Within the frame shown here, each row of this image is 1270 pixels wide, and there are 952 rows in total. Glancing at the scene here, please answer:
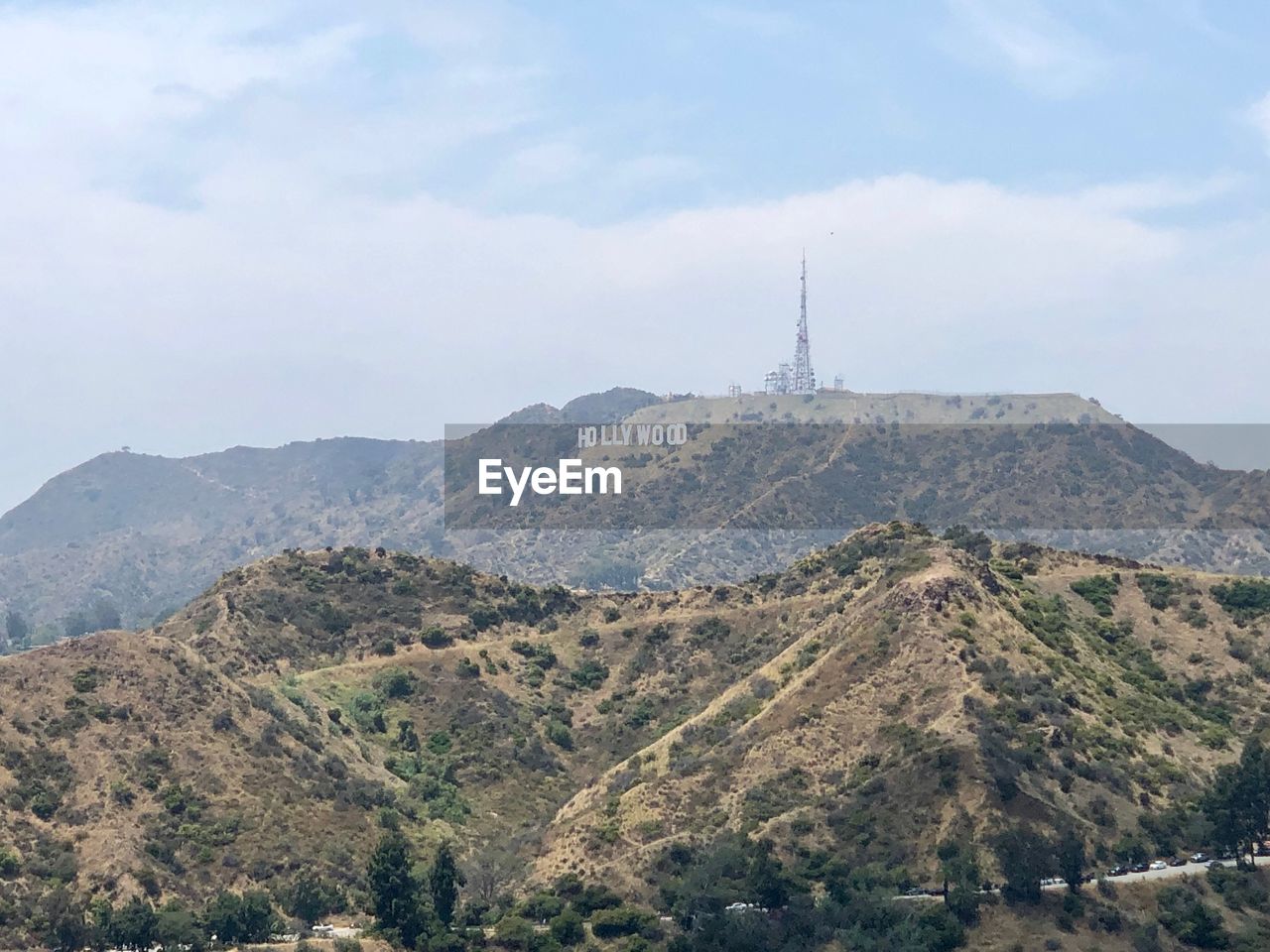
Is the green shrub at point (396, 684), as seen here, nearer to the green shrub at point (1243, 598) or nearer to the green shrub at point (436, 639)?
the green shrub at point (436, 639)

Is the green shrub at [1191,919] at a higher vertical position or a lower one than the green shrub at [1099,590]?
lower

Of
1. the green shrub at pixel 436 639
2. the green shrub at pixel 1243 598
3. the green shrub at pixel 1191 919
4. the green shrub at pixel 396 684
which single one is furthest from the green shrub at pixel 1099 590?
the green shrub at pixel 396 684

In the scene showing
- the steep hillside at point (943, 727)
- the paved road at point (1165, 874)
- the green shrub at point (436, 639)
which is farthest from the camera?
the green shrub at point (436, 639)

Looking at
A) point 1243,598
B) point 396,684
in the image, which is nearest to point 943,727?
point 1243,598

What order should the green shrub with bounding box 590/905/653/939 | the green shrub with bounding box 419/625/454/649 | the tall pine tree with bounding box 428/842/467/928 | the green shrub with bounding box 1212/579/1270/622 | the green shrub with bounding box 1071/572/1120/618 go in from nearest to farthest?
the green shrub with bounding box 590/905/653/939
the tall pine tree with bounding box 428/842/467/928
the green shrub with bounding box 1212/579/1270/622
the green shrub with bounding box 1071/572/1120/618
the green shrub with bounding box 419/625/454/649

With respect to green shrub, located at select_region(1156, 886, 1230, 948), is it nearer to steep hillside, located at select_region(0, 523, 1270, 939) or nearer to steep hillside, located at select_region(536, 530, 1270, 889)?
steep hillside, located at select_region(0, 523, 1270, 939)

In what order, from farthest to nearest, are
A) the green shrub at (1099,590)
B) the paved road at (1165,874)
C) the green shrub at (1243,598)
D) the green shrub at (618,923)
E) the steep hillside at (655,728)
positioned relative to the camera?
1. the green shrub at (1099,590)
2. the green shrub at (1243,598)
3. the steep hillside at (655,728)
4. the paved road at (1165,874)
5. the green shrub at (618,923)

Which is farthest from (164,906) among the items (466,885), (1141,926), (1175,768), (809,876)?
(1175,768)

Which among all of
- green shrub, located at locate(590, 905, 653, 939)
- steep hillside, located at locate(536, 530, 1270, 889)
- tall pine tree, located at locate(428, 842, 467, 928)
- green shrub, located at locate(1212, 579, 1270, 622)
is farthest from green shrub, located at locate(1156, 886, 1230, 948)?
green shrub, located at locate(1212, 579, 1270, 622)

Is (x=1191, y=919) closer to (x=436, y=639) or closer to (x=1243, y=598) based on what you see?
(x=1243, y=598)
